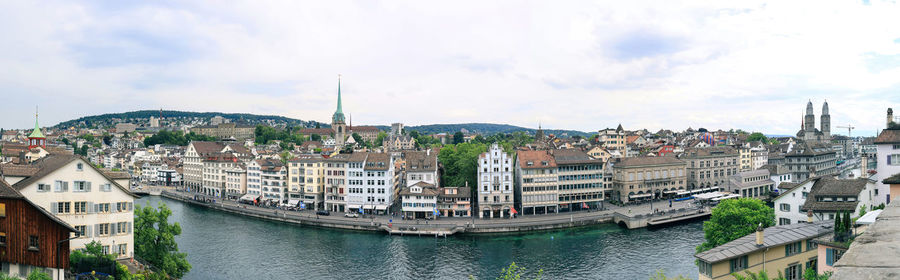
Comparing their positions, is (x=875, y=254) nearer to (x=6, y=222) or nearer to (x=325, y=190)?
(x=6, y=222)

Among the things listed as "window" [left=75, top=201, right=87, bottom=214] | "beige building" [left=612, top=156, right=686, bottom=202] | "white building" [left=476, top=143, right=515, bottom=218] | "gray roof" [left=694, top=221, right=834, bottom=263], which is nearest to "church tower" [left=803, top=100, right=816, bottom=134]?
"beige building" [left=612, top=156, right=686, bottom=202]

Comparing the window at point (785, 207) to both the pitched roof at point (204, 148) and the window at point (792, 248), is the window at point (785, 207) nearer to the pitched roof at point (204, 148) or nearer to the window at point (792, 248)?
the window at point (792, 248)

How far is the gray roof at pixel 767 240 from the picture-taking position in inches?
894

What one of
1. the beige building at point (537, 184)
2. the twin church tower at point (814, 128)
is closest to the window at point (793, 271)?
the beige building at point (537, 184)

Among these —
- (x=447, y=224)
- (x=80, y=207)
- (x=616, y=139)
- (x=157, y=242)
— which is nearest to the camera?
(x=80, y=207)

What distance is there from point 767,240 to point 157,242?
32043 mm

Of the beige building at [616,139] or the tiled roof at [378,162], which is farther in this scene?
the beige building at [616,139]

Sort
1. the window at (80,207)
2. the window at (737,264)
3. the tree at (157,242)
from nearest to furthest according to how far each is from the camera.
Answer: the window at (737,264)
the window at (80,207)
the tree at (157,242)

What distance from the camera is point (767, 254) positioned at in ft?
78.7

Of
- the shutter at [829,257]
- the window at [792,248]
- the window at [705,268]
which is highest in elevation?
the shutter at [829,257]

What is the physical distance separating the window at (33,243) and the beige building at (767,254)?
83.4 feet

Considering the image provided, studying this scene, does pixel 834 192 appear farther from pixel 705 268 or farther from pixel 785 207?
pixel 705 268

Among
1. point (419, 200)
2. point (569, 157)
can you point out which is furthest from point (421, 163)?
point (569, 157)

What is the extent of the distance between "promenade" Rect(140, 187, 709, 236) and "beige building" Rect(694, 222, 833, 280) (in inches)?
1197
